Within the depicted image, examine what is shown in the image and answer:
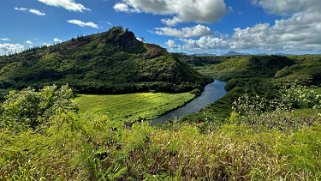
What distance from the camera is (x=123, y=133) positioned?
607 centimetres

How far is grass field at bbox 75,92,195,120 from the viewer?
107 meters

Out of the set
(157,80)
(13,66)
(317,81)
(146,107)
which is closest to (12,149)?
(146,107)

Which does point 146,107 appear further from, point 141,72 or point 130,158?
point 130,158

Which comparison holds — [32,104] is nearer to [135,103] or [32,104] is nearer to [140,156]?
[140,156]

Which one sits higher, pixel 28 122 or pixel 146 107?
pixel 28 122

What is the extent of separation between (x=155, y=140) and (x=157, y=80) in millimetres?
170014

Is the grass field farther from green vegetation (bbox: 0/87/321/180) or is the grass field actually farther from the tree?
green vegetation (bbox: 0/87/321/180)

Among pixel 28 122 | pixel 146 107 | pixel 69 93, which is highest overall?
pixel 69 93

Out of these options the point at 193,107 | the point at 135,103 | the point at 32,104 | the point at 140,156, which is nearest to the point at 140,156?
the point at 140,156

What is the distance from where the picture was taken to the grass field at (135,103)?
10719 centimetres

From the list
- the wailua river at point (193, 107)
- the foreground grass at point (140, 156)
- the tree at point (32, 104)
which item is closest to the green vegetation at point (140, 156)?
the foreground grass at point (140, 156)

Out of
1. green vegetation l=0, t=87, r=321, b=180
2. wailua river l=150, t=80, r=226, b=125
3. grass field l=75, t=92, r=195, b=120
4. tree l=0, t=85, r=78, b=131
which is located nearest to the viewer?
green vegetation l=0, t=87, r=321, b=180

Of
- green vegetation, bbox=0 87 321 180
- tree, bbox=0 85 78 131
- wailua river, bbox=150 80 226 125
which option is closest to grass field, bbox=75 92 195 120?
wailua river, bbox=150 80 226 125

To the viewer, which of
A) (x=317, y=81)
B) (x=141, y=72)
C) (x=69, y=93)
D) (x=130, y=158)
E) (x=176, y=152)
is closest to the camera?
(x=130, y=158)
